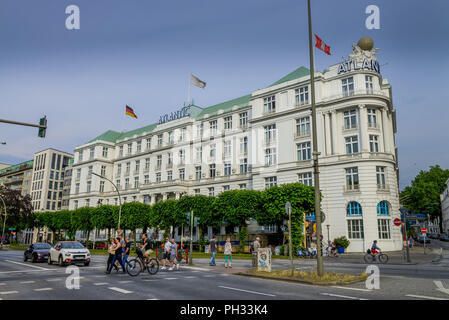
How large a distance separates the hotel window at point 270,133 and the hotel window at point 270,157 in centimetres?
153

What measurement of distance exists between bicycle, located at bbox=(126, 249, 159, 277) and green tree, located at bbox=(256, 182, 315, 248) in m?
21.7

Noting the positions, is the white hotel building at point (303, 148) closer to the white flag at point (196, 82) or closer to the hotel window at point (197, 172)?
the hotel window at point (197, 172)

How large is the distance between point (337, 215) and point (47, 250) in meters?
32.7

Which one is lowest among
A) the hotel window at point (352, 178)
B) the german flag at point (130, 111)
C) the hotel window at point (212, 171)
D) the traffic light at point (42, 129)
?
the traffic light at point (42, 129)

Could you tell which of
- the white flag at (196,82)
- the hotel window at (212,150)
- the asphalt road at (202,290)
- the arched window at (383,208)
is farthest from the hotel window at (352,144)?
the asphalt road at (202,290)

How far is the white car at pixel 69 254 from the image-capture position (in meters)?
21.7

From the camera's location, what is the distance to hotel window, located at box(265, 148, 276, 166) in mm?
50231

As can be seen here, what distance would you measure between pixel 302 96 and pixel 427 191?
56.5 metres

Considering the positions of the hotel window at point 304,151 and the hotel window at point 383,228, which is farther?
the hotel window at point 304,151

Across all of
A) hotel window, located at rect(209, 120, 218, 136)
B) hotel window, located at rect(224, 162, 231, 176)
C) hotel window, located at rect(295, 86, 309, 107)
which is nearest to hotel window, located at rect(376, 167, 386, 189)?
hotel window, located at rect(295, 86, 309, 107)

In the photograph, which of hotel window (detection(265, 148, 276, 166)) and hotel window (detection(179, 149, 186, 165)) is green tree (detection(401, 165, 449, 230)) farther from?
hotel window (detection(179, 149, 186, 165))

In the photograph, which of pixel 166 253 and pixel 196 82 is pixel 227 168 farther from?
pixel 166 253
